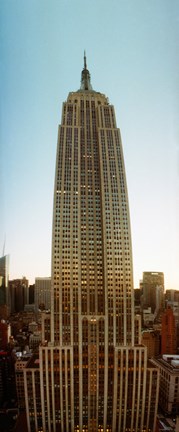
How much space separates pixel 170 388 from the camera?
57.8 ft

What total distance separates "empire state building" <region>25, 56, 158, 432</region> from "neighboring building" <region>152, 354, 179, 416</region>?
1954 millimetres

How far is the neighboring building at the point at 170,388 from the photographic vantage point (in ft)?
56.8

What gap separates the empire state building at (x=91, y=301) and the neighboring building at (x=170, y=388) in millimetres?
1954

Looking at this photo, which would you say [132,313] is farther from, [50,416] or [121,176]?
[121,176]

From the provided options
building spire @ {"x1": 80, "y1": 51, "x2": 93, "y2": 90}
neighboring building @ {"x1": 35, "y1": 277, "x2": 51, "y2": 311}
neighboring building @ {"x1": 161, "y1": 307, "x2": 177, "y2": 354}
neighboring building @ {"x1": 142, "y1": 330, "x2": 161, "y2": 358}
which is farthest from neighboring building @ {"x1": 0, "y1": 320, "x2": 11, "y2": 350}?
building spire @ {"x1": 80, "y1": 51, "x2": 93, "y2": 90}

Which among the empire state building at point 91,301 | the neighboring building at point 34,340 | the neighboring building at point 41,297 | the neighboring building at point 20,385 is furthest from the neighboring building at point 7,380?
the neighboring building at point 41,297

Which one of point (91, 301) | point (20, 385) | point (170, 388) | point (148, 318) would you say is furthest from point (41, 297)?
point (170, 388)

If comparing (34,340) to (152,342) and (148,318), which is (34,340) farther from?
(148,318)

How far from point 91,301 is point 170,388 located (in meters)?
5.58

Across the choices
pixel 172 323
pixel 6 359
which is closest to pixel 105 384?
pixel 6 359

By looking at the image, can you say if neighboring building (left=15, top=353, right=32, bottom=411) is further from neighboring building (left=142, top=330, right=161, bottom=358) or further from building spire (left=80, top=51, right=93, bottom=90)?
building spire (left=80, top=51, right=93, bottom=90)

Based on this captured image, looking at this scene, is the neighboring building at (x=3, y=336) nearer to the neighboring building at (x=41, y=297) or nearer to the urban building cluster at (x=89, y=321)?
the urban building cluster at (x=89, y=321)

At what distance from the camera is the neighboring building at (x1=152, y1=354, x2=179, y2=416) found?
56.8 ft

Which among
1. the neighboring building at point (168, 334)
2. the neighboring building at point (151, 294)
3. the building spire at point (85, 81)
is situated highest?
the building spire at point (85, 81)
